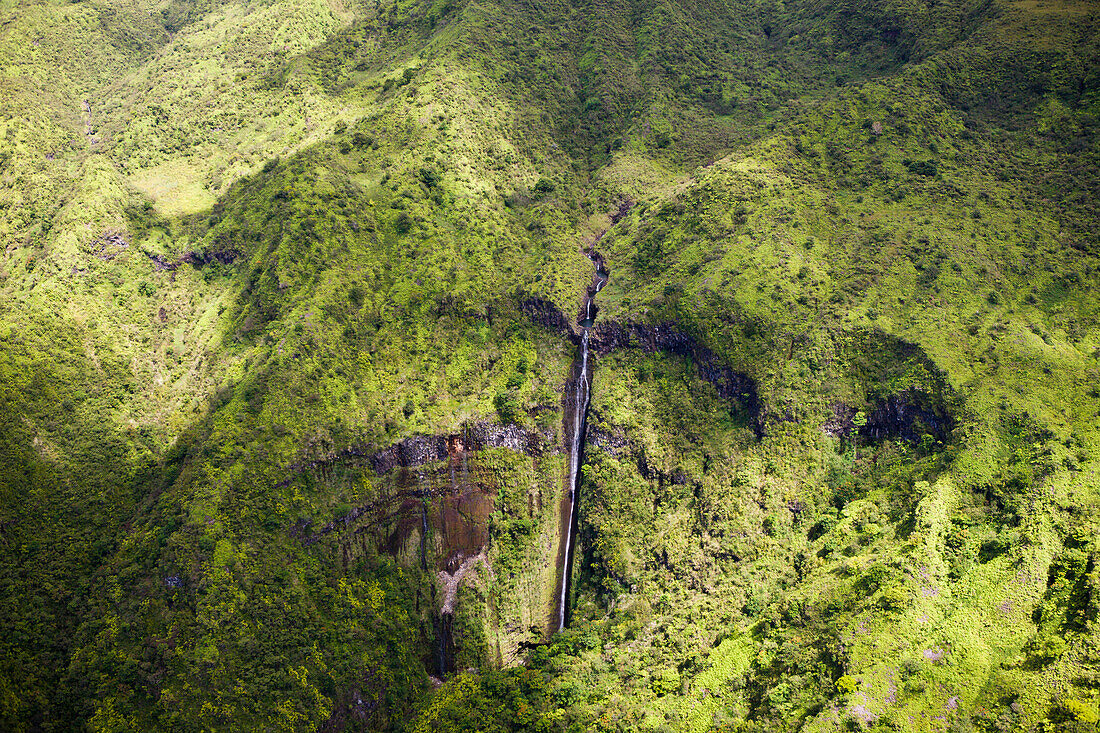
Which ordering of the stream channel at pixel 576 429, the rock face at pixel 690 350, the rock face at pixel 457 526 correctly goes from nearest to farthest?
the rock face at pixel 457 526 → the rock face at pixel 690 350 → the stream channel at pixel 576 429

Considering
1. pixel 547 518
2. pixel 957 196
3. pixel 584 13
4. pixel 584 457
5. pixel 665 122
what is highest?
pixel 584 13

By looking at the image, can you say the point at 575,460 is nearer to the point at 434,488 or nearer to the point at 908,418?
the point at 434,488

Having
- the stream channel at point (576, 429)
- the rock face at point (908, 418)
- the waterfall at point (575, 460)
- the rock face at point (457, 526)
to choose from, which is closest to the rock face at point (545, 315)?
the stream channel at point (576, 429)

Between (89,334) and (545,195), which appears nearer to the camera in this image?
(89,334)

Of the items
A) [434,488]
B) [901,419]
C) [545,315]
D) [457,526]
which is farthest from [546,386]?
[901,419]

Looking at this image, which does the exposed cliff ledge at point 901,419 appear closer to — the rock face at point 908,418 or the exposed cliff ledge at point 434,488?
the rock face at point 908,418

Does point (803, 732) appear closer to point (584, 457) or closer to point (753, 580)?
point (753, 580)

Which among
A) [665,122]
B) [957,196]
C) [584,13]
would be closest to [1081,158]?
[957,196]
